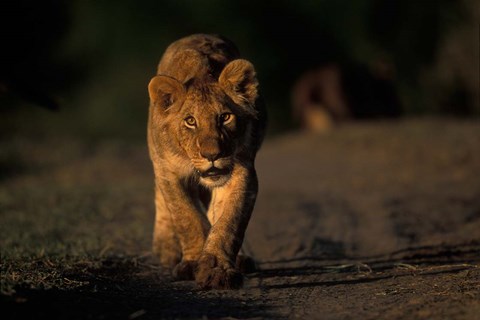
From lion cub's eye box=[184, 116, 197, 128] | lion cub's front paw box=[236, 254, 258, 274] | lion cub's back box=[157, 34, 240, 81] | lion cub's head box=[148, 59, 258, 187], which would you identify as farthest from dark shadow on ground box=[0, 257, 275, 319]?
lion cub's back box=[157, 34, 240, 81]

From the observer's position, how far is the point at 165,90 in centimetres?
521

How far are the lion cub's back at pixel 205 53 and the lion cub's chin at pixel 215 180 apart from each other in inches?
27.7

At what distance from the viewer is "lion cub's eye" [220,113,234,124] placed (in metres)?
5.03

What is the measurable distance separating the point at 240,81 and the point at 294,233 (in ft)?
8.96

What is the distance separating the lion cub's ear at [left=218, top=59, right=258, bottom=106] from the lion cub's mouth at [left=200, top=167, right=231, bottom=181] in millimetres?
454

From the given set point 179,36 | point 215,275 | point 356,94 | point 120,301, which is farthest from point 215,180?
point 179,36

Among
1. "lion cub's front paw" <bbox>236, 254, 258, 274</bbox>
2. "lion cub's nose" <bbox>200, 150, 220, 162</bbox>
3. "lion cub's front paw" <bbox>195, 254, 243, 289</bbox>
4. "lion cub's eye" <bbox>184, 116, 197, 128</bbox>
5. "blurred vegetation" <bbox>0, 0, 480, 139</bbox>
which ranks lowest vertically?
"lion cub's front paw" <bbox>236, 254, 258, 274</bbox>

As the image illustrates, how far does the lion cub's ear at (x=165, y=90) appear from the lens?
516cm

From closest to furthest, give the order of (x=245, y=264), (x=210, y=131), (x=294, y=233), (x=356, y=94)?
(x=210, y=131), (x=245, y=264), (x=294, y=233), (x=356, y=94)

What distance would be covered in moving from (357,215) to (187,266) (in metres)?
3.79

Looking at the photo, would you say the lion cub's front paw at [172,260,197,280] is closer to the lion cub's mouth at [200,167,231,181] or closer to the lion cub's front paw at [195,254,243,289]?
the lion cub's front paw at [195,254,243,289]

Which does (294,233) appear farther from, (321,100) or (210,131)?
(321,100)

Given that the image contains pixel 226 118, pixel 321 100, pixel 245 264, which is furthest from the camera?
pixel 321 100

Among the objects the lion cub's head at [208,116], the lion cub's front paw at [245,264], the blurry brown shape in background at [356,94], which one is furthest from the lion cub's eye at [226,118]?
the blurry brown shape in background at [356,94]
